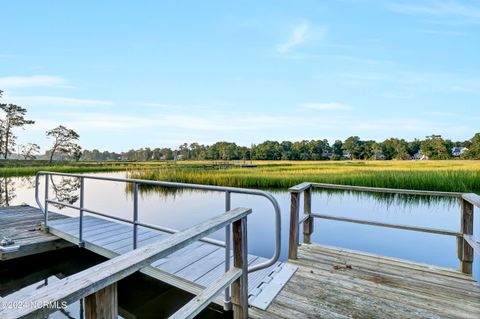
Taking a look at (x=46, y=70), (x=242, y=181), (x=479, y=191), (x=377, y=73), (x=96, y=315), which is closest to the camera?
(x=96, y=315)

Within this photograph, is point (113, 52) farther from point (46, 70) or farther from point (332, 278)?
point (332, 278)

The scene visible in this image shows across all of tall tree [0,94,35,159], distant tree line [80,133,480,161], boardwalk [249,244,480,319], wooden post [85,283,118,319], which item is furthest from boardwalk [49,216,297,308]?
distant tree line [80,133,480,161]

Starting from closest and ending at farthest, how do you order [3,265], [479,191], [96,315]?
[96,315] → [3,265] → [479,191]

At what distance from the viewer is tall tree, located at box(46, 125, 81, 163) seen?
39500 mm

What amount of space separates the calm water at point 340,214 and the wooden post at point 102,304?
466cm

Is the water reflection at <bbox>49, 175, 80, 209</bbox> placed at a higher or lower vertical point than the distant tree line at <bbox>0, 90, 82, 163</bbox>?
lower

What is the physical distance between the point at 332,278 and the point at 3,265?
16.7 ft

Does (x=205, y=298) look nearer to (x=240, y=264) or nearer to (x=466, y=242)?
(x=240, y=264)

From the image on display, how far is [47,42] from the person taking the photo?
13758 mm

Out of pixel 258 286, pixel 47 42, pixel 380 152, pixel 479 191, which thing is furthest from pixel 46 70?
pixel 380 152

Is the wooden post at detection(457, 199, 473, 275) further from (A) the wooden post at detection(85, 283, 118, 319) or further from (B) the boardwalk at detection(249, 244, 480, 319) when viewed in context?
(A) the wooden post at detection(85, 283, 118, 319)

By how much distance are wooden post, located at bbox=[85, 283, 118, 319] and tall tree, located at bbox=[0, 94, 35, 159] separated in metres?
41.5

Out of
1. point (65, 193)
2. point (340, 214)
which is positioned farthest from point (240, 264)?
point (65, 193)

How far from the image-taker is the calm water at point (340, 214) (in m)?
6.02
